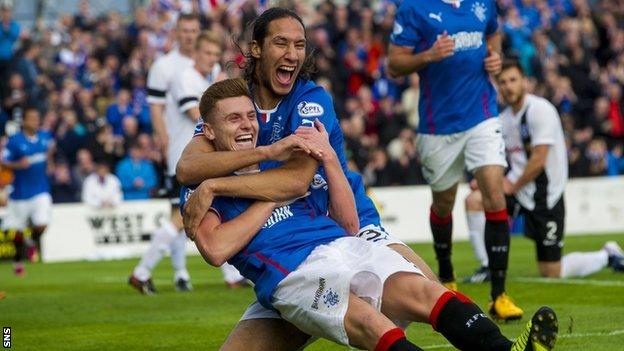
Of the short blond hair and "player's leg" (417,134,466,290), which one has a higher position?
the short blond hair

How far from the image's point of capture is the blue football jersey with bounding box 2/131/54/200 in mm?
20797

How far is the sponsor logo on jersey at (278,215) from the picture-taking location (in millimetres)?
6293

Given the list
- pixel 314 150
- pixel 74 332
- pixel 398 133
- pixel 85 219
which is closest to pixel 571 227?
pixel 398 133

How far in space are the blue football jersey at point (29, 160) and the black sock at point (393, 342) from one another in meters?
15.9

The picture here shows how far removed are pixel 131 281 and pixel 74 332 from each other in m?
3.39

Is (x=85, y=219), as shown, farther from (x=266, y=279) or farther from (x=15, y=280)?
(x=266, y=279)

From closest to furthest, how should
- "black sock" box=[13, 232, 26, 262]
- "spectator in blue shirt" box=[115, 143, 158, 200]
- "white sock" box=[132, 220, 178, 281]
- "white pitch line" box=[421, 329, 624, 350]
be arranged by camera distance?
1. "white pitch line" box=[421, 329, 624, 350]
2. "white sock" box=[132, 220, 178, 281]
3. "black sock" box=[13, 232, 26, 262]
4. "spectator in blue shirt" box=[115, 143, 158, 200]

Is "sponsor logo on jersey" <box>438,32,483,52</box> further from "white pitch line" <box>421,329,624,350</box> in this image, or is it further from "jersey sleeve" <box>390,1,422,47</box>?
"white pitch line" <box>421,329,624,350</box>

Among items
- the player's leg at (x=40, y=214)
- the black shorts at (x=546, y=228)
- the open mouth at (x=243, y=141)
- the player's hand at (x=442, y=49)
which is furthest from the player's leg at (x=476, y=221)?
the player's leg at (x=40, y=214)

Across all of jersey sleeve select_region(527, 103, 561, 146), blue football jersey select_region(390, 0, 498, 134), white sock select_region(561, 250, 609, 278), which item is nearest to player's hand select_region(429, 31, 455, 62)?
blue football jersey select_region(390, 0, 498, 134)

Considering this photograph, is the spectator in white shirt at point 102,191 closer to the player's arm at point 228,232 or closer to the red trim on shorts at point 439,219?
the red trim on shorts at point 439,219

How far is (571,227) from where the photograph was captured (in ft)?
75.9

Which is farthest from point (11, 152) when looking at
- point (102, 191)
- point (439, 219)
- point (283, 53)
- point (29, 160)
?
→ point (283, 53)

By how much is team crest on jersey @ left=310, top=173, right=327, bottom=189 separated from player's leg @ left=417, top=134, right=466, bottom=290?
4156 mm
